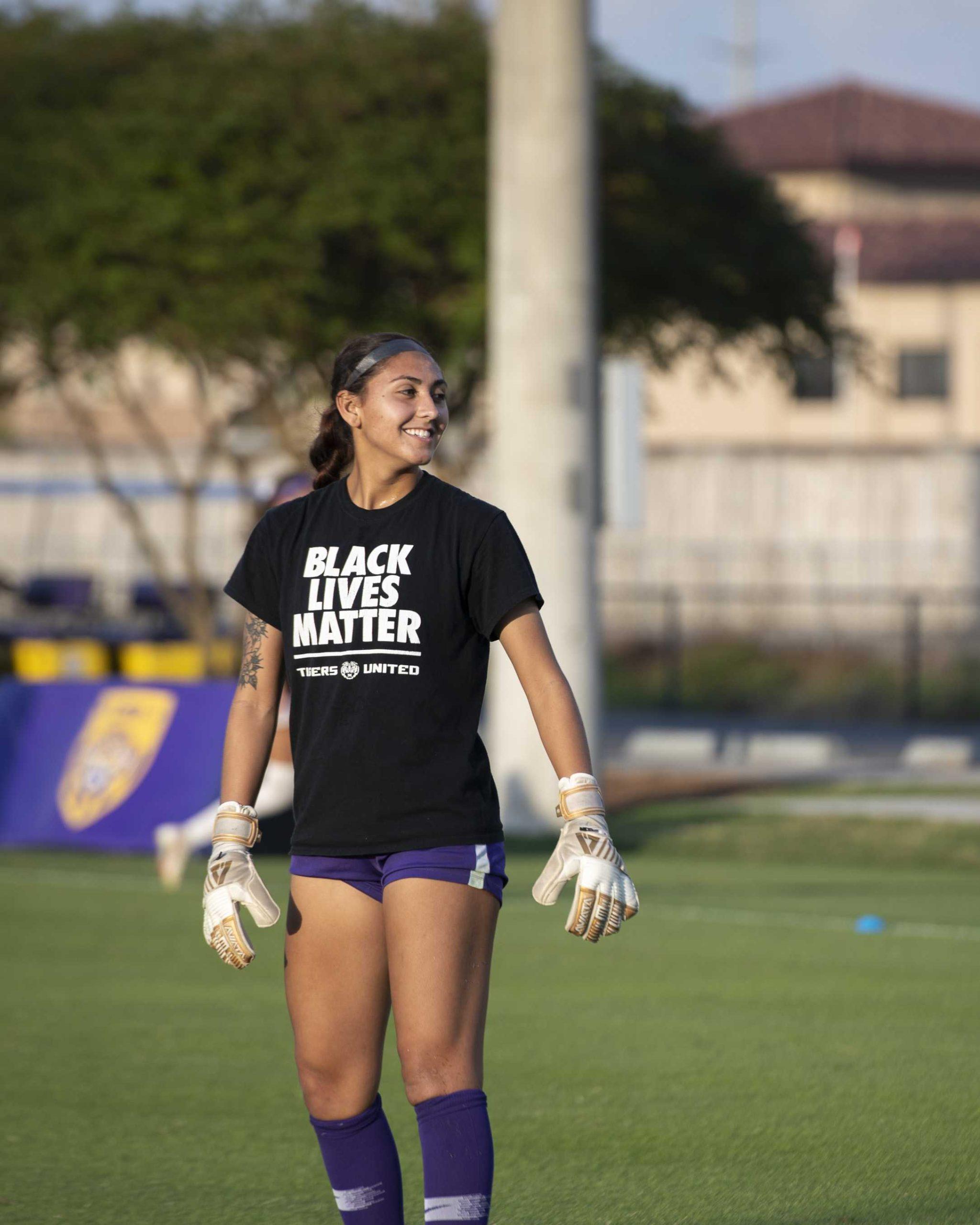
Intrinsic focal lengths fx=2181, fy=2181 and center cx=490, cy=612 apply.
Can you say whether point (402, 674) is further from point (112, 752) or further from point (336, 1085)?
point (112, 752)

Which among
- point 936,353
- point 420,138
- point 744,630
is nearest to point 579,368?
point 420,138

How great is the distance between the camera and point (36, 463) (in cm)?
4138

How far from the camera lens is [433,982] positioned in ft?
13.7

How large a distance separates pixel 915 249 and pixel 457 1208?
46.1 meters

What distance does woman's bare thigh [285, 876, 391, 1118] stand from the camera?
4285 mm

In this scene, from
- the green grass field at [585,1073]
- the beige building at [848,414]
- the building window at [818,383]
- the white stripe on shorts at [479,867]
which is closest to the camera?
the white stripe on shorts at [479,867]

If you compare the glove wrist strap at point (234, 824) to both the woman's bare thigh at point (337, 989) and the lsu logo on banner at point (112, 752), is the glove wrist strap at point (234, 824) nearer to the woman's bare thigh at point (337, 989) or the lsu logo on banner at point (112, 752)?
the woman's bare thigh at point (337, 989)

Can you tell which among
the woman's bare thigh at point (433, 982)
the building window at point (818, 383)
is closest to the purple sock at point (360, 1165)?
the woman's bare thigh at point (433, 982)

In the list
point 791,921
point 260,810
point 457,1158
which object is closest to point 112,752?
point 260,810

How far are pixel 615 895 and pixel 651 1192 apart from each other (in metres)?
1.69

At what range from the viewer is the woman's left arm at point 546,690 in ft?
13.9

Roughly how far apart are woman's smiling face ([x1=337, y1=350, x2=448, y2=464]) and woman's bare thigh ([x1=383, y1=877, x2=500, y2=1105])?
2.88 feet

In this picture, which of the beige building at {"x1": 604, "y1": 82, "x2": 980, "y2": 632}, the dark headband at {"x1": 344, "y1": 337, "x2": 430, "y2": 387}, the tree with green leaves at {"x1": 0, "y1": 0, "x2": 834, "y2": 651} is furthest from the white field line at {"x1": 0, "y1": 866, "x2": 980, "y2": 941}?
the tree with green leaves at {"x1": 0, "y1": 0, "x2": 834, "y2": 651}

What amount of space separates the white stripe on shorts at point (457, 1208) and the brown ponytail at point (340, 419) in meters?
1.54
